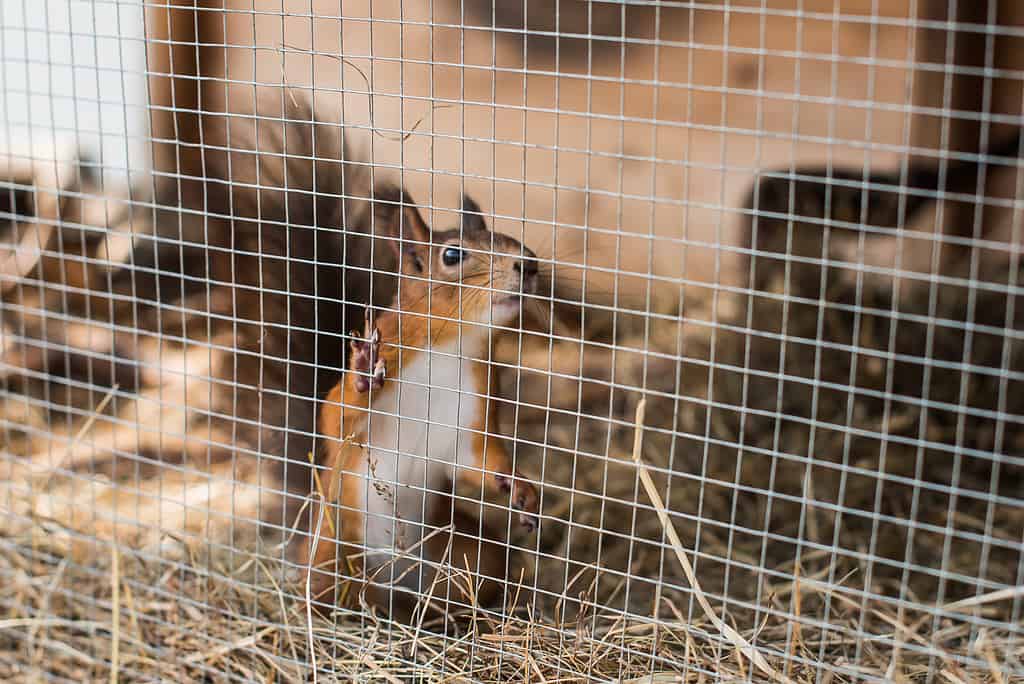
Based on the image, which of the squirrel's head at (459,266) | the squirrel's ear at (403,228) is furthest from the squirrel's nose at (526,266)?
the squirrel's ear at (403,228)

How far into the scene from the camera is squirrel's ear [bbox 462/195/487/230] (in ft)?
3.84

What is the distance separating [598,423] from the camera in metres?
2.19

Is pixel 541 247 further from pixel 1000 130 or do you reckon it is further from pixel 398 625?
pixel 1000 130

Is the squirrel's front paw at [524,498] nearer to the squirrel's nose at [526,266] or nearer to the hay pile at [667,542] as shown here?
the hay pile at [667,542]

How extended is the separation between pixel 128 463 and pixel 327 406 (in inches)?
35.8

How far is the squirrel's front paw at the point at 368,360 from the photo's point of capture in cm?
124

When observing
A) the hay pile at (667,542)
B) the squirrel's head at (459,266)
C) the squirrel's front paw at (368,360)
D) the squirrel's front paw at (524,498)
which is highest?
the squirrel's head at (459,266)

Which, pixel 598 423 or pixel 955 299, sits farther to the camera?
pixel 955 299

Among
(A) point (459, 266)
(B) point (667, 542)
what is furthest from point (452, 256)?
(B) point (667, 542)

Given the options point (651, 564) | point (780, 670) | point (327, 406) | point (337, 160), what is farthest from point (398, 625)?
point (651, 564)

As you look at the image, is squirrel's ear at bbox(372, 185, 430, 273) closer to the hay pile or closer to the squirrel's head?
the squirrel's head

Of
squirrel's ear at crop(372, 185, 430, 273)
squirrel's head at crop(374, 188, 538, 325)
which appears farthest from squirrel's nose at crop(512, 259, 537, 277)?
squirrel's ear at crop(372, 185, 430, 273)

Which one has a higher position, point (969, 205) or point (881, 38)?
point (881, 38)

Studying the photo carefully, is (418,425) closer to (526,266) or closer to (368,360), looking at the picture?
(368,360)
